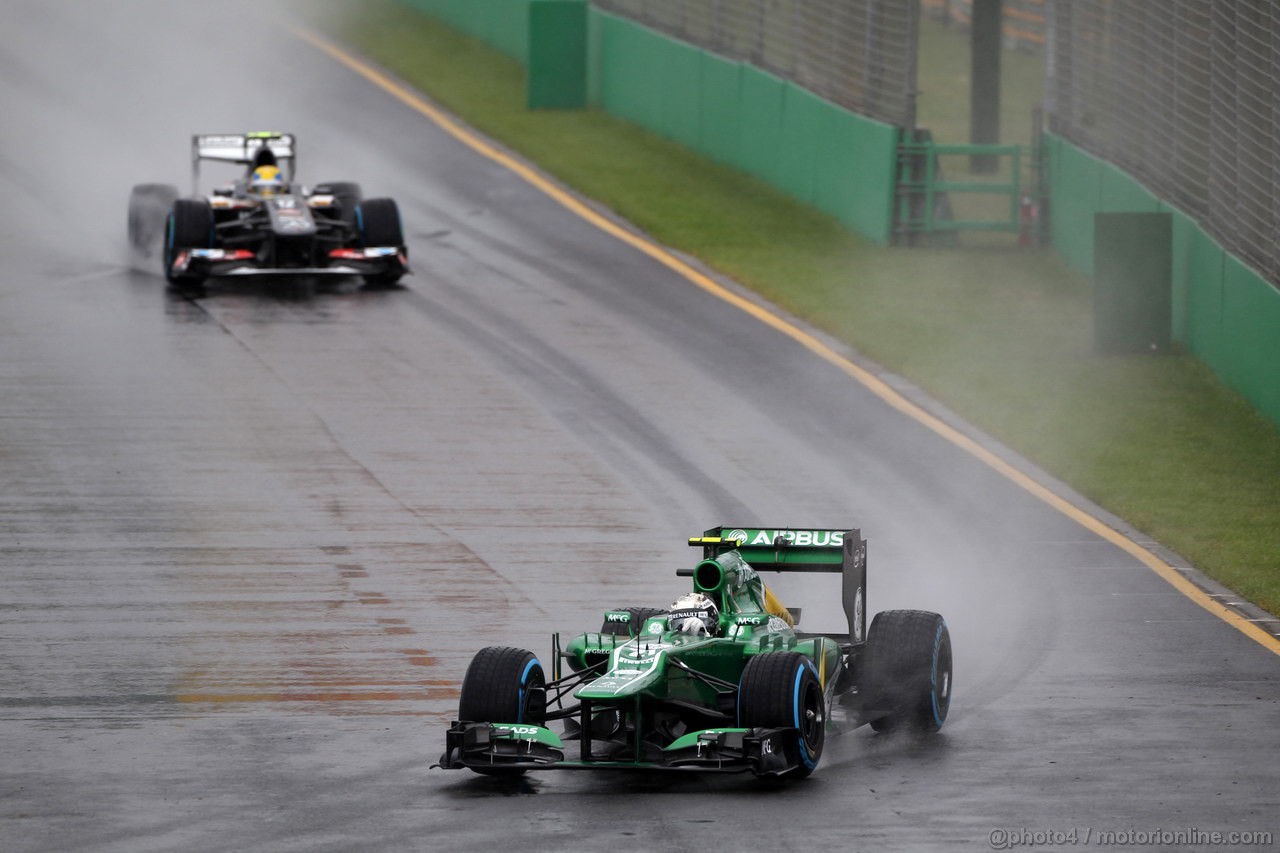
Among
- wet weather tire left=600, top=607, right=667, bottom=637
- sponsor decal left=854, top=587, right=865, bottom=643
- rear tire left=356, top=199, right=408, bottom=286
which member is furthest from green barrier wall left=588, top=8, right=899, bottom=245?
wet weather tire left=600, top=607, right=667, bottom=637

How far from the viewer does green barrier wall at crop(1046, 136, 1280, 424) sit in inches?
876

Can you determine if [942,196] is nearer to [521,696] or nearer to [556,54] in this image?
[556,54]

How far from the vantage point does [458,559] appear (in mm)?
17000

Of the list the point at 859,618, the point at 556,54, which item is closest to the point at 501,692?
the point at 859,618

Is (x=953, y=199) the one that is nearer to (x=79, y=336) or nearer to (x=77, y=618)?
(x=79, y=336)

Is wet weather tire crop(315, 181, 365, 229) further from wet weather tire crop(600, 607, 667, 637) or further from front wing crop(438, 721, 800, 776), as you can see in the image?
front wing crop(438, 721, 800, 776)

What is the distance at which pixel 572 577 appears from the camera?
53.9 ft

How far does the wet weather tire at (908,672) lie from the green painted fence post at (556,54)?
1148 inches

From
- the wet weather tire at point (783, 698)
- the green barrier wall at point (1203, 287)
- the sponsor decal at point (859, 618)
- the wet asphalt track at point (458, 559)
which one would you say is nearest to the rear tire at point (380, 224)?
the wet asphalt track at point (458, 559)

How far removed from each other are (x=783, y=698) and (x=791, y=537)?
6.74ft

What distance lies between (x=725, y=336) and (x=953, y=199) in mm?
12475

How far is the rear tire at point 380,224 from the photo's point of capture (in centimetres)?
2766

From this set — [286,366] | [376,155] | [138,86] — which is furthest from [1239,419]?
[138,86]

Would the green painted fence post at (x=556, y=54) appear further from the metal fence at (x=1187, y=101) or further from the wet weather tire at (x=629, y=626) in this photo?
the wet weather tire at (x=629, y=626)
